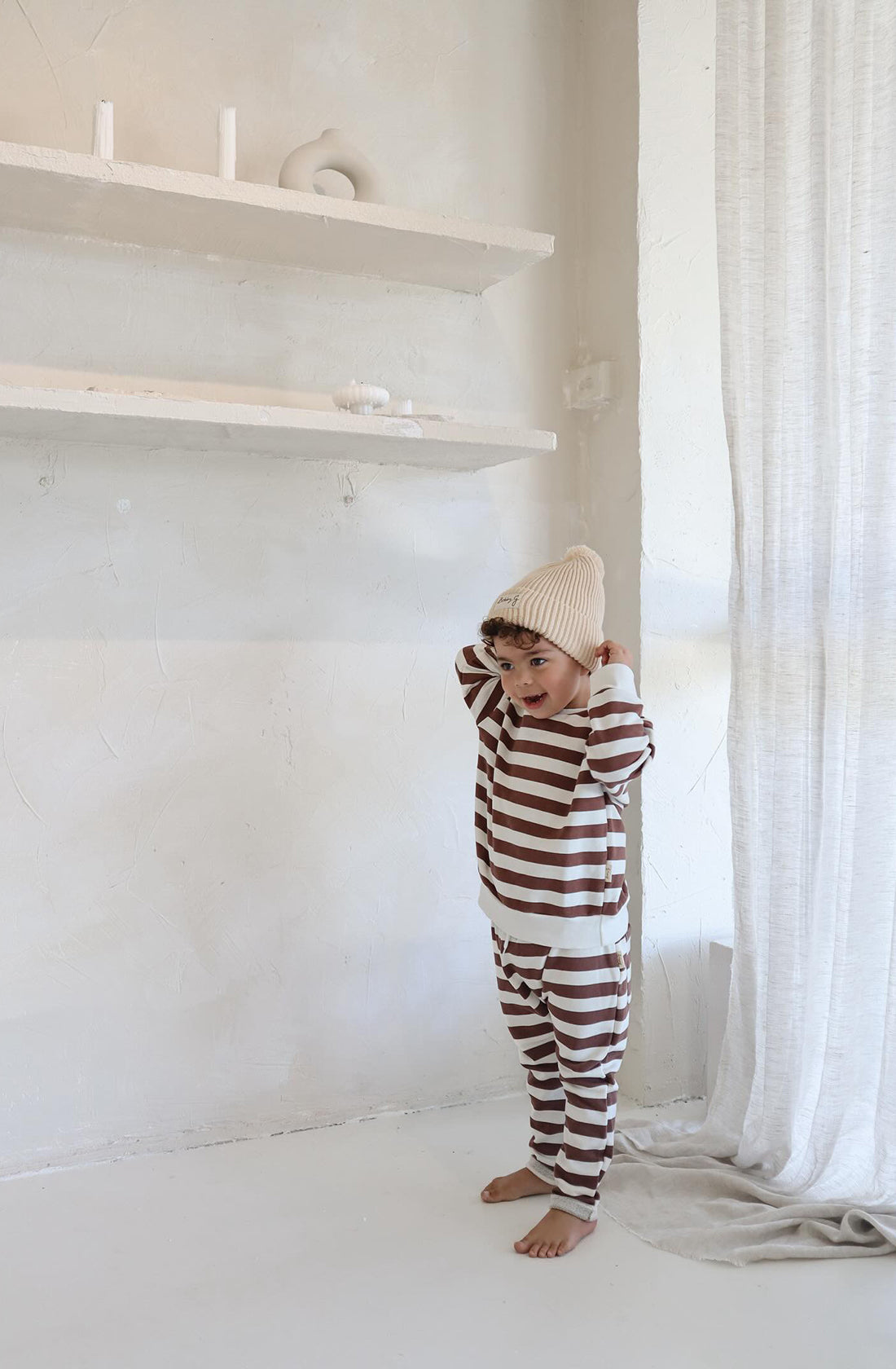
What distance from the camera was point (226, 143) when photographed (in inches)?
63.2

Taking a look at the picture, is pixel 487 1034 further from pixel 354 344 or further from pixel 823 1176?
pixel 354 344

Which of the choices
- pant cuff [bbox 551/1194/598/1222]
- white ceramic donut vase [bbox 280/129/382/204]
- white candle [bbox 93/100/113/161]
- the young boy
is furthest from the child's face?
white candle [bbox 93/100/113/161]

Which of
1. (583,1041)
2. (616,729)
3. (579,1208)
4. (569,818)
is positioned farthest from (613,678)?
(579,1208)

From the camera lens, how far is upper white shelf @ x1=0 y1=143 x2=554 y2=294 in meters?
1.47

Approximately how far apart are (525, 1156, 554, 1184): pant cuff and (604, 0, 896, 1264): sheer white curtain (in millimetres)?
91

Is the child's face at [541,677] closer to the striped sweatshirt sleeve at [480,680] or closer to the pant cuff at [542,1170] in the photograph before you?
the striped sweatshirt sleeve at [480,680]

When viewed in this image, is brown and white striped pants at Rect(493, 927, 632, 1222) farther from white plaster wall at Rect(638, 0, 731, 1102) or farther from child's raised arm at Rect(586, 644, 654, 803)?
white plaster wall at Rect(638, 0, 731, 1102)

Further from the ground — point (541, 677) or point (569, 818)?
point (541, 677)

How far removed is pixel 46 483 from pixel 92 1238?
3.43ft

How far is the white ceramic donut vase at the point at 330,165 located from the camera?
1.67m

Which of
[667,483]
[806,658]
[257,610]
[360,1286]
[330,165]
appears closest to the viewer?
[360,1286]

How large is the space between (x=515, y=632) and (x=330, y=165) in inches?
31.3

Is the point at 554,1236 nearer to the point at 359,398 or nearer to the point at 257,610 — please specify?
the point at 257,610

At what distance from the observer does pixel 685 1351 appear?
1229 millimetres
